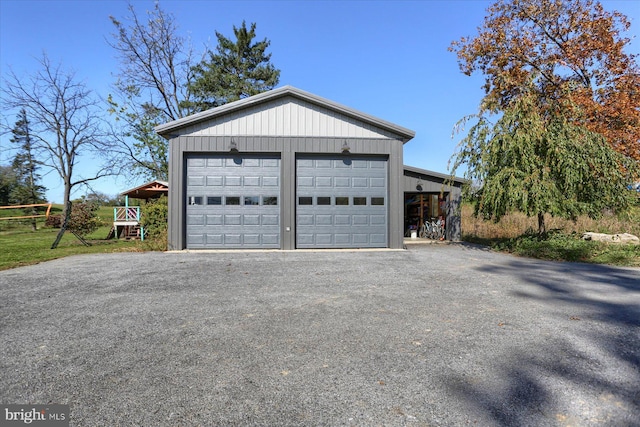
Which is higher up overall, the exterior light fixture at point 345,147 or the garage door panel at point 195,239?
the exterior light fixture at point 345,147

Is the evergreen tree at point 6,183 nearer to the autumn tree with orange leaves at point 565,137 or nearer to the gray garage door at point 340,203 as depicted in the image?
the gray garage door at point 340,203

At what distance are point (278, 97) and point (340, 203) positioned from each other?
13.4ft

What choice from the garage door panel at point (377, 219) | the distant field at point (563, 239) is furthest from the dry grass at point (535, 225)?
the garage door panel at point (377, 219)

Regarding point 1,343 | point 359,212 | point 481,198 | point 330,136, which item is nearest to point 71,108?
point 330,136

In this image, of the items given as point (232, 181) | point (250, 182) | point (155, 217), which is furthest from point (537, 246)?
point (155, 217)

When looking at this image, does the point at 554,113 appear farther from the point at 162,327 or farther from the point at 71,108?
the point at 71,108

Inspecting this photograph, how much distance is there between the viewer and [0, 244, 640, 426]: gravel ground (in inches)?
78.1

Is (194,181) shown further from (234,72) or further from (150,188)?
(234,72)

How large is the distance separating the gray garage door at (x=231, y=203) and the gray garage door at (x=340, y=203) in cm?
93

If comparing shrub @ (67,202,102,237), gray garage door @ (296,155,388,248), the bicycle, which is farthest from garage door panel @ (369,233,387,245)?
shrub @ (67,202,102,237)

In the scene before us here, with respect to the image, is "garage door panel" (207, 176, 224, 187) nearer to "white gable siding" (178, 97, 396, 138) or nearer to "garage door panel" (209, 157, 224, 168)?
"garage door panel" (209, 157, 224, 168)

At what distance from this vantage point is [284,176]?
1023cm

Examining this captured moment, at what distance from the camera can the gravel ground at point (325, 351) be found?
1.98 meters

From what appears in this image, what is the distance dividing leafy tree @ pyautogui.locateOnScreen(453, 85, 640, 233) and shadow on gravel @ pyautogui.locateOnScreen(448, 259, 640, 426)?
5.69m
